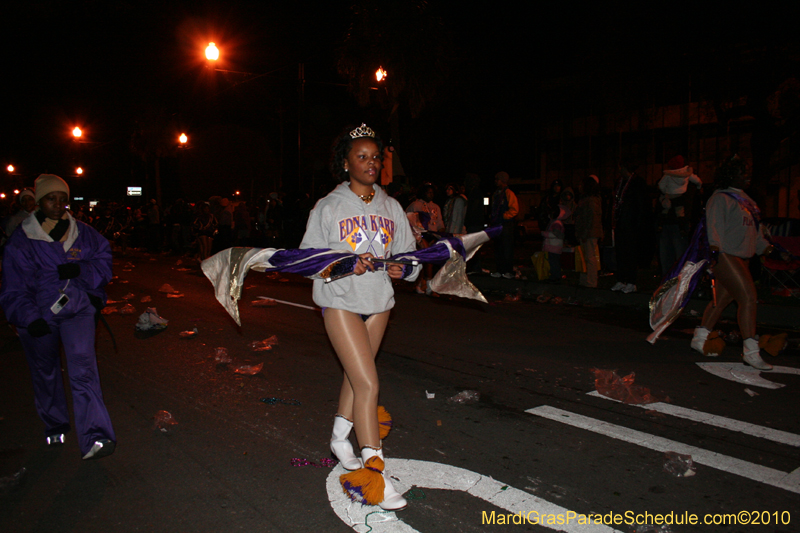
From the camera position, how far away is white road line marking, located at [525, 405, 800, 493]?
3674mm

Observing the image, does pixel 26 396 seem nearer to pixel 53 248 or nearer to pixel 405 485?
pixel 53 248

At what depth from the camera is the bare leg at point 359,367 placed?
132 inches

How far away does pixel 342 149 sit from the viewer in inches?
141

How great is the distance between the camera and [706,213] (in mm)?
6168

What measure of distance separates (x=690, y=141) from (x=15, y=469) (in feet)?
131

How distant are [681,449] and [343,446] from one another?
2.34 m

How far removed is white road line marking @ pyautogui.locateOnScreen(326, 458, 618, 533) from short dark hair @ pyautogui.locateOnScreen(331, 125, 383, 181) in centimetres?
188

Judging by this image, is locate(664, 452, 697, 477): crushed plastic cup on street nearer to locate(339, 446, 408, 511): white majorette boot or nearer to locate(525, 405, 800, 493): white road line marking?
locate(525, 405, 800, 493): white road line marking

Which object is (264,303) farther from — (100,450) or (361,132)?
(361,132)

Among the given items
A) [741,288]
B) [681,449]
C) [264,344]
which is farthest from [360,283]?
[741,288]

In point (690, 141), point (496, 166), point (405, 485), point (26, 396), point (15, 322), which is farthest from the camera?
point (496, 166)

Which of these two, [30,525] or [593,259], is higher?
[593,259]

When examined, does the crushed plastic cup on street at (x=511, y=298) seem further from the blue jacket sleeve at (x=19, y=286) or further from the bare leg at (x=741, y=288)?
the blue jacket sleeve at (x=19, y=286)

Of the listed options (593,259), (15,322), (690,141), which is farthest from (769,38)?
(690,141)
